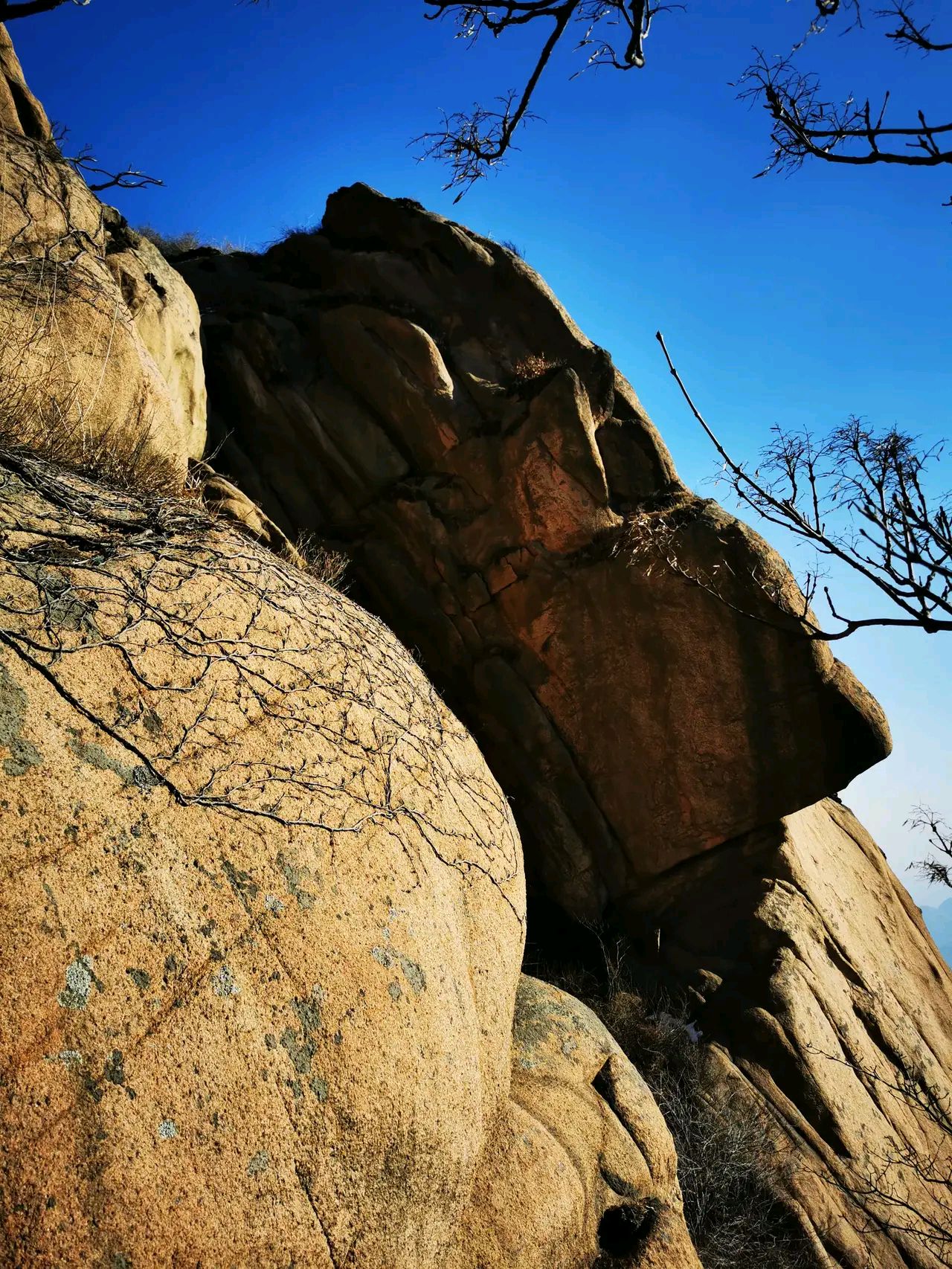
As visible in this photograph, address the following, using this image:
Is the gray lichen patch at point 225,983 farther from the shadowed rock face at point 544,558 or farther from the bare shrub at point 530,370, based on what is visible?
the bare shrub at point 530,370

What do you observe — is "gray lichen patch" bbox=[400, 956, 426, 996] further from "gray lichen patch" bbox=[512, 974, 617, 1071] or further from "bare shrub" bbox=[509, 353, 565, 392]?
"bare shrub" bbox=[509, 353, 565, 392]

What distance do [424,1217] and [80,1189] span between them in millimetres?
1970

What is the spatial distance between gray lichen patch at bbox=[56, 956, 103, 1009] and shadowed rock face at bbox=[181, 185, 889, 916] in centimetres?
812

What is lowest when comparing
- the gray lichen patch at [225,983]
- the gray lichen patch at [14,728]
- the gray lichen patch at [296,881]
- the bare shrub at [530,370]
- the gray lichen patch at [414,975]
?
the gray lichen patch at [225,983]

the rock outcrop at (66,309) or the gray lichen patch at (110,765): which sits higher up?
the rock outcrop at (66,309)

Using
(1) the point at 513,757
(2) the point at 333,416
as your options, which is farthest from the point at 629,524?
(2) the point at 333,416

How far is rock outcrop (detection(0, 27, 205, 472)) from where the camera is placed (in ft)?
20.5

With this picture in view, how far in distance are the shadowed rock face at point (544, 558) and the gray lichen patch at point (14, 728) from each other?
25.7ft

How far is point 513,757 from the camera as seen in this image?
11.4 meters

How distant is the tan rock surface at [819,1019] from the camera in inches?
333

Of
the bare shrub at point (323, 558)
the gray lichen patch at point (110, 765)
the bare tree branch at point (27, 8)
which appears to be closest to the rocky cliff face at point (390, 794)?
the gray lichen patch at point (110, 765)

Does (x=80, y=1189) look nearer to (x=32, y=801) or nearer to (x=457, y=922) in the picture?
(x=32, y=801)

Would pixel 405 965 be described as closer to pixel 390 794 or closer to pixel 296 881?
pixel 296 881

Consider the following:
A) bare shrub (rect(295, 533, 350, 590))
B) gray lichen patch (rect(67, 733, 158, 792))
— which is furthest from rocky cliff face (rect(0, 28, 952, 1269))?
bare shrub (rect(295, 533, 350, 590))
